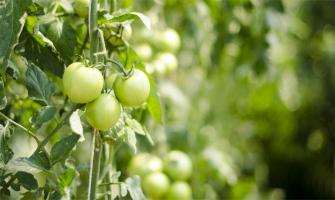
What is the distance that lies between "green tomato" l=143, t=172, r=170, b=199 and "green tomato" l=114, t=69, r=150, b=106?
22.5 inches

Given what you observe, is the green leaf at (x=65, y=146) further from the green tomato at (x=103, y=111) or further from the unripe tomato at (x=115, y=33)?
the unripe tomato at (x=115, y=33)

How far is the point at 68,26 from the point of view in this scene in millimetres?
928

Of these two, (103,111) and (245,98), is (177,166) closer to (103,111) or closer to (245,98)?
(103,111)

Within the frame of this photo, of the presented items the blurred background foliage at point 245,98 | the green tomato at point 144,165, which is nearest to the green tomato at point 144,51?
the blurred background foliage at point 245,98

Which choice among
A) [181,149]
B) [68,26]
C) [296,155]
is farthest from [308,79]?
[68,26]

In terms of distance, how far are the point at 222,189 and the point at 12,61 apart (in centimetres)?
134

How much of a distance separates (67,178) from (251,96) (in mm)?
2116

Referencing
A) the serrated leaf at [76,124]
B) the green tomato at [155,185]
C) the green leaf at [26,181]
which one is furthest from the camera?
the green tomato at [155,185]

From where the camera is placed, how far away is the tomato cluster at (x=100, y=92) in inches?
29.4

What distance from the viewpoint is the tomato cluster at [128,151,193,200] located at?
135cm

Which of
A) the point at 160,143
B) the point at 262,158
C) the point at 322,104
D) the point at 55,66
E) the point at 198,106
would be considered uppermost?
the point at 322,104

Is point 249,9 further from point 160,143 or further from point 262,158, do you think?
point 262,158

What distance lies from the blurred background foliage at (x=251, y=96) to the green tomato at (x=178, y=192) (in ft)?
0.37

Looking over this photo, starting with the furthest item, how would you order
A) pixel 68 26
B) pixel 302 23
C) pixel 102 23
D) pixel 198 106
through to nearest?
pixel 302 23 → pixel 198 106 → pixel 68 26 → pixel 102 23
